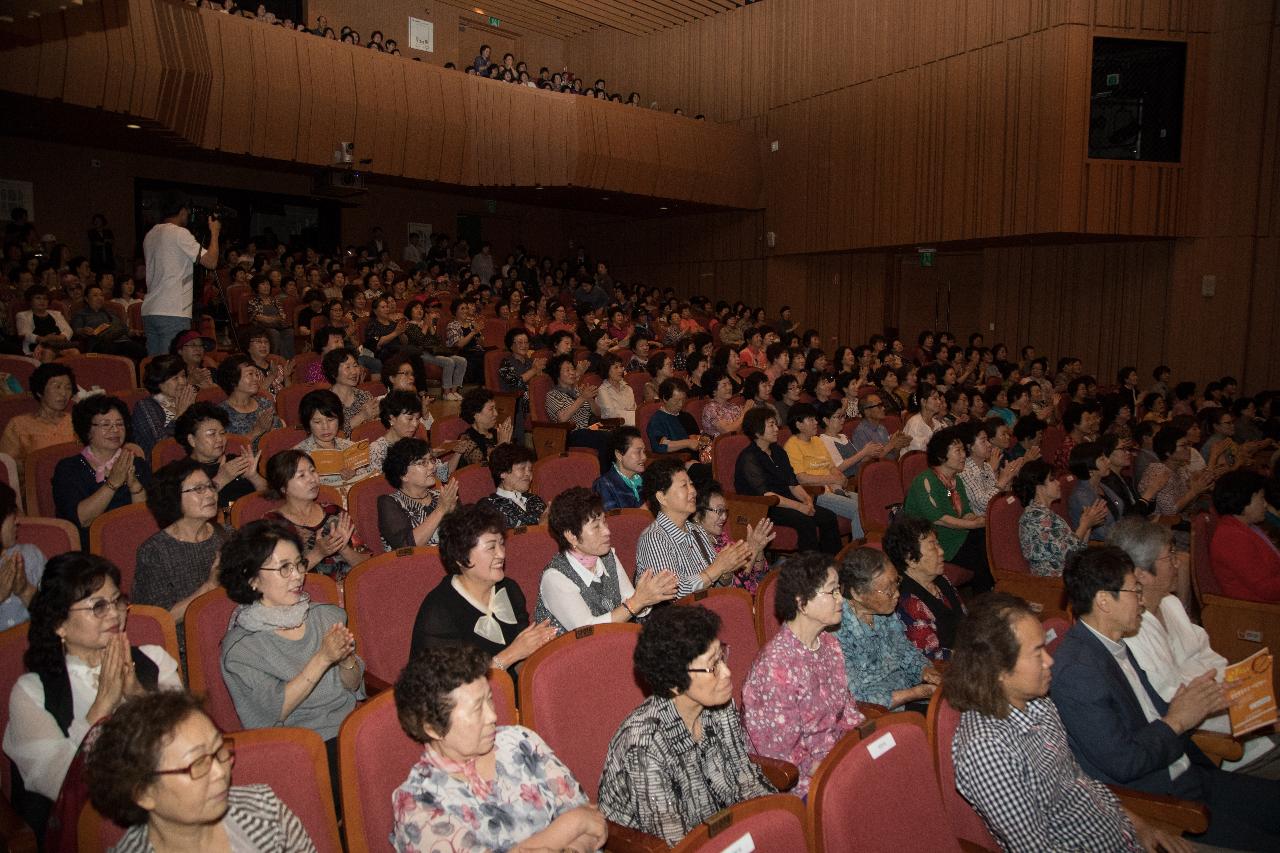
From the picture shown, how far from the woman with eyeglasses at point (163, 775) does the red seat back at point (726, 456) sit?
3864 millimetres

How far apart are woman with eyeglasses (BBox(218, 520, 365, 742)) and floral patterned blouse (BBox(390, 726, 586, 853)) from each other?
1.91 feet

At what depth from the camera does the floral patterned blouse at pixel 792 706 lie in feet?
7.70

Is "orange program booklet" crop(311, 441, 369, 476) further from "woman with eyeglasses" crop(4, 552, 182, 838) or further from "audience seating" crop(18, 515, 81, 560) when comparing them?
"woman with eyeglasses" crop(4, 552, 182, 838)

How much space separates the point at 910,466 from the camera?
17.6 feet

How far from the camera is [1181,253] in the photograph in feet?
34.4

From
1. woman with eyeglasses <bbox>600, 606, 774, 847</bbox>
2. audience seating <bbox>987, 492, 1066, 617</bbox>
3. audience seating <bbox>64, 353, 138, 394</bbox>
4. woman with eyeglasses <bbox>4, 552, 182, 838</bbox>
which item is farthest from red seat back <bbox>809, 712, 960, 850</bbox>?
audience seating <bbox>64, 353, 138, 394</bbox>

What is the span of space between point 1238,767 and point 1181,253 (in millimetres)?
9261

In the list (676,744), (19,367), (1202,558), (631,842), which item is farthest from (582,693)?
(19,367)

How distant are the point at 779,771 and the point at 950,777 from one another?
0.40 meters

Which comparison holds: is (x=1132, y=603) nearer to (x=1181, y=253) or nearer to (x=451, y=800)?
(x=451, y=800)

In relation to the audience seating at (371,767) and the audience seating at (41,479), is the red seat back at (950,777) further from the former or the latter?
the audience seating at (41,479)

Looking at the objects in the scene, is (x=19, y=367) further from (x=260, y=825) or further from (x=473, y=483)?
(x=260, y=825)

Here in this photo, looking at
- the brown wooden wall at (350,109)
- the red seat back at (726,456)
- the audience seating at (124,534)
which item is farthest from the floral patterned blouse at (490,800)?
the brown wooden wall at (350,109)

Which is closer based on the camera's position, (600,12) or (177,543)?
(177,543)
